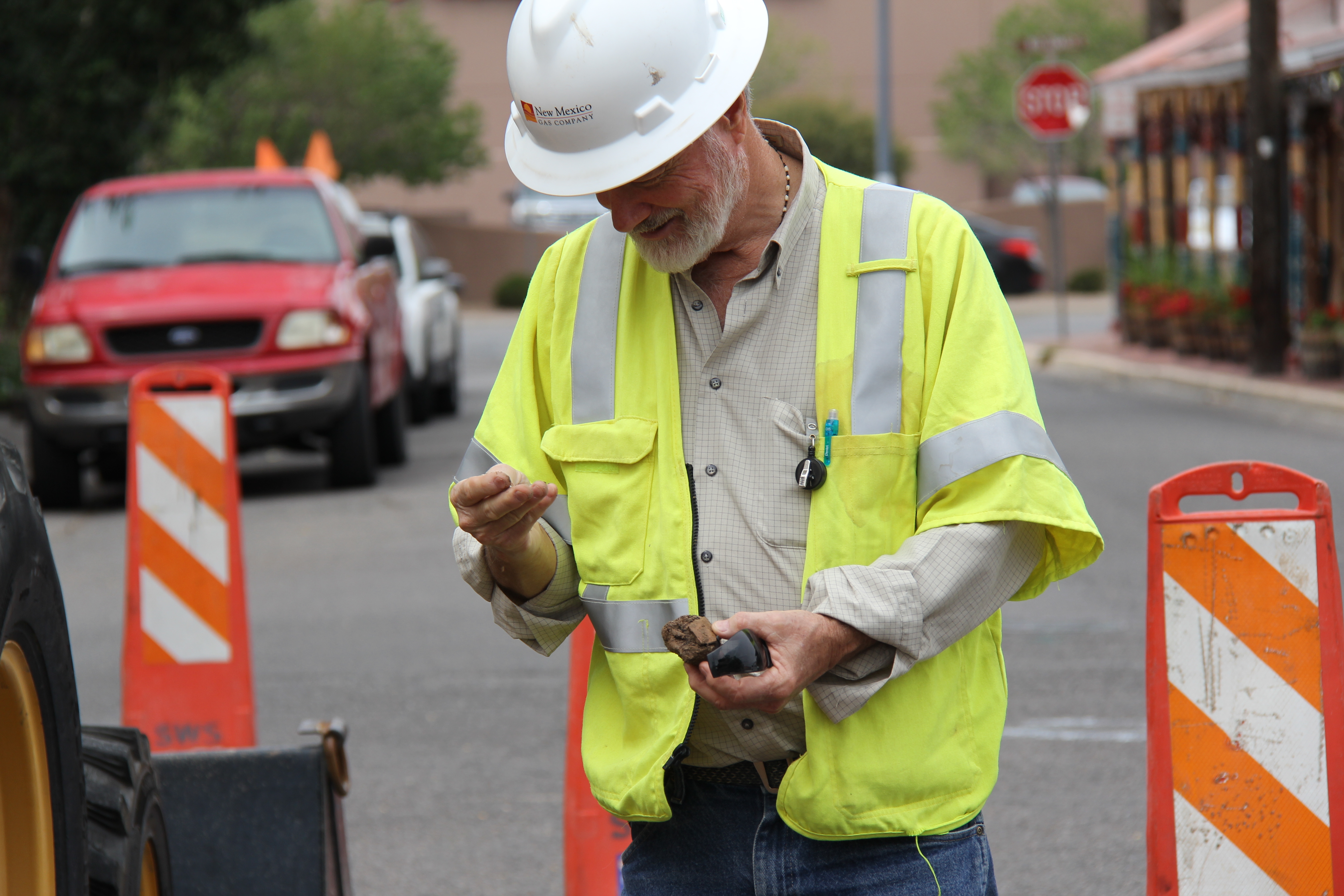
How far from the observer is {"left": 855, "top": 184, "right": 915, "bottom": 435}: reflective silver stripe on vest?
2.30 m

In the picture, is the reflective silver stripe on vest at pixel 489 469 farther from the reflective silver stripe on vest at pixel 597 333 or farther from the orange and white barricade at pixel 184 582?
the orange and white barricade at pixel 184 582

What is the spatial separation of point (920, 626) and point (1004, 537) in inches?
6.3

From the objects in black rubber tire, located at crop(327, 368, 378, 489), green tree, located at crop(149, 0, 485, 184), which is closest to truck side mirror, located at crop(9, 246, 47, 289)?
black rubber tire, located at crop(327, 368, 378, 489)

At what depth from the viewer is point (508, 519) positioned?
7.52 feet

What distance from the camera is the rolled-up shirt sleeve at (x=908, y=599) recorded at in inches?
86.4

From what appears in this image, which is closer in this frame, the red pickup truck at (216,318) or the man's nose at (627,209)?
the man's nose at (627,209)

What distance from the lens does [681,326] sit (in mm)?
2453

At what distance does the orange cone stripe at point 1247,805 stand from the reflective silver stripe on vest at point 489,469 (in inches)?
44.4

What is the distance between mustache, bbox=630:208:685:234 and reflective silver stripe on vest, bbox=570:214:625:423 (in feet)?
0.26

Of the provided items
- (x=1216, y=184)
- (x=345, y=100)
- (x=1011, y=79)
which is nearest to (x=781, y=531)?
(x=1216, y=184)

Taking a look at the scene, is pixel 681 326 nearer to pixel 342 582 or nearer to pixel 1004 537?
pixel 1004 537

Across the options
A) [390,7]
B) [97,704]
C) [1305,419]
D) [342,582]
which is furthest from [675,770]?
[390,7]

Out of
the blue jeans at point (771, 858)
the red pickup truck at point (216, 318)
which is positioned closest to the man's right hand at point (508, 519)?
the blue jeans at point (771, 858)

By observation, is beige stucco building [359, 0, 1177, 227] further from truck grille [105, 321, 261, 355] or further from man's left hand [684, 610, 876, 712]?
man's left hand [684, 610, 876, 712]
